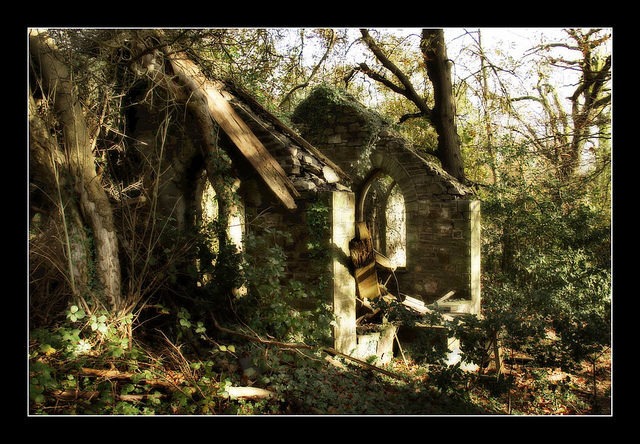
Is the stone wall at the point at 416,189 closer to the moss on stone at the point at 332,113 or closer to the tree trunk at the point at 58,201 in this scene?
the moss on stone at the point at 332,113

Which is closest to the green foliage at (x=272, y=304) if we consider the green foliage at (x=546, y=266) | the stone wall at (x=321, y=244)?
the stone wall at (x=321, y=244)

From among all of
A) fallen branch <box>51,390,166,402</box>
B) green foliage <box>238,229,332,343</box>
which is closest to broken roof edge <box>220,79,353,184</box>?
green foliage <box>238,229,332,343</box>

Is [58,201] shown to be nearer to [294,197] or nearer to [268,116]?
[294,197]

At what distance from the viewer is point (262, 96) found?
9.17 m

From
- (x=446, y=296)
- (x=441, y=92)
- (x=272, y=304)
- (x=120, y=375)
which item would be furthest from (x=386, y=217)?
(x=120, y=375)

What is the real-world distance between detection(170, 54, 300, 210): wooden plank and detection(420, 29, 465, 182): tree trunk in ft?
22.0

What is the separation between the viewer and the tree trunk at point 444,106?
11.4 meters

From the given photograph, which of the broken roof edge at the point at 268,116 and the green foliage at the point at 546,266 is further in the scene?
the broken roof edge at the point at 268,116

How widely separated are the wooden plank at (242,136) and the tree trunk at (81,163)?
1.48 m

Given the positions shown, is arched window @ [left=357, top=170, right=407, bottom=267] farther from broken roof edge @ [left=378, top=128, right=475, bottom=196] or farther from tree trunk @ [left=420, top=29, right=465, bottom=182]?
broken roof edge @ [left=378, top=128, right=475, bottom=196]

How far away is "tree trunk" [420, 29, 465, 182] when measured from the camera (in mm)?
11430

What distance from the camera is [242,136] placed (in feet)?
19.4

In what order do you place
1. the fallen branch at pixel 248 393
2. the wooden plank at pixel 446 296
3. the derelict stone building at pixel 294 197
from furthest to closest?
1. the wooden plank at pixel 446 296
2. the derelict stone building at pixel 294 197
3. the fallen branch at pixel 248 393

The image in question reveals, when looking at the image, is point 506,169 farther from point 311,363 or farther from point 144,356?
point 144,356
